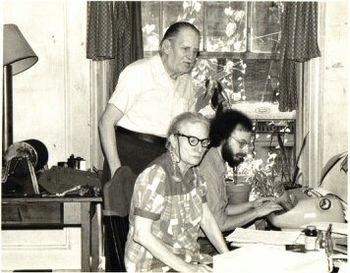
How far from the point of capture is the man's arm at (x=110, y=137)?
2.94 meters

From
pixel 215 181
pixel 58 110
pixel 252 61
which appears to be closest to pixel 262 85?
pixel 252 61

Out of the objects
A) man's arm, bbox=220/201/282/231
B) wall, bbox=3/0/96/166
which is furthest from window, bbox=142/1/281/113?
man's arm, bbox=220/201/282/231

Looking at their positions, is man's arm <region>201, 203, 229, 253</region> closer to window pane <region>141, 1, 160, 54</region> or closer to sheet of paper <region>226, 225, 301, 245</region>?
sheet of paper <region>226, 225, 301, 245</region>

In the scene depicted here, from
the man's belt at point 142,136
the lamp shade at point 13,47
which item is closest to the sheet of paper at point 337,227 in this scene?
the man's belt at point 142,136

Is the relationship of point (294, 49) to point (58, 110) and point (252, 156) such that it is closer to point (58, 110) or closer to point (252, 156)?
point (252, 156)

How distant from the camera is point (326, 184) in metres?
3.84

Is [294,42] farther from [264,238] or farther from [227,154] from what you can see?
[264,238]

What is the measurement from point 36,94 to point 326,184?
7.09 ft

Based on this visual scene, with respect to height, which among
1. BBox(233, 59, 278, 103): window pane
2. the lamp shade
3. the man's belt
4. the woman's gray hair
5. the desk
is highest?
the lamp shade

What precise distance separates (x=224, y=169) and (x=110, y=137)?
616 millimetres

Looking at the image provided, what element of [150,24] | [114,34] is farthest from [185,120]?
[150,24]

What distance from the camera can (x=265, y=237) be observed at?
2115 mm

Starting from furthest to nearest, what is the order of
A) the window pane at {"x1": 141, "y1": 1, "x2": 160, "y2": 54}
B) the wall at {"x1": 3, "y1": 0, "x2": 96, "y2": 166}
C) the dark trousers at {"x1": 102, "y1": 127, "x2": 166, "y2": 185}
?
the window pane at {"x1": 141, "y1": 1, "x2": 160, "y2": 54} < the wall at {"x1": 3, "y1": 0, "x2": 96, "y2": 166} < the dark trousers at {"x1": 102, "y1": 127, "x2": 166, "y2": 185}

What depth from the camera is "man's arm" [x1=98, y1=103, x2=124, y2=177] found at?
2.94 meters
